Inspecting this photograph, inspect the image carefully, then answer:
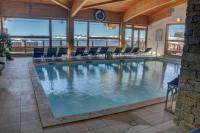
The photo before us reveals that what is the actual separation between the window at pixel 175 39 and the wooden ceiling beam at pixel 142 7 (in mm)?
2171

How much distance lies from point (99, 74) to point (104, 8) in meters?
5.69

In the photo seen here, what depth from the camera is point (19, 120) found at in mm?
2941

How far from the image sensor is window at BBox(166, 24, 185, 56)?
41.0 ft

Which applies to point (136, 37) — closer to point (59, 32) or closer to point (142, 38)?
point (142, 38)

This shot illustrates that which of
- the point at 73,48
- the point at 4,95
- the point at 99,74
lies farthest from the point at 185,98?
the point at 73,48

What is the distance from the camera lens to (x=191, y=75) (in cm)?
260

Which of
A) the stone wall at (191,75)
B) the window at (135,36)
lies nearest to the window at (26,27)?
the window at (135,36)

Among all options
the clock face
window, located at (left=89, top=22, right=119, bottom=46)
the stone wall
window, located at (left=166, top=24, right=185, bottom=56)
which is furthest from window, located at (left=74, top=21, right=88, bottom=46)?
the stone wall

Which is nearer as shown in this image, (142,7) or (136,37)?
(142,7)

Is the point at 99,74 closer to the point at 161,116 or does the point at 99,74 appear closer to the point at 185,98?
the point at 161,116

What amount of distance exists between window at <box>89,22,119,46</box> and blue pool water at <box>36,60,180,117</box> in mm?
3936

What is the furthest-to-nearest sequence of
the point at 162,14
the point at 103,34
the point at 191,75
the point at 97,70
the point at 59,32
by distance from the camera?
1. the point at 103,34
2. the point at 162,14
3. the point at 59,32
4. the point at 97,70
5. the point at 191,75

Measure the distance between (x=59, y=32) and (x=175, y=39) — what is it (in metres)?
7.97

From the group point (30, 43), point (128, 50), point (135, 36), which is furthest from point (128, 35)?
point (30, 43)
